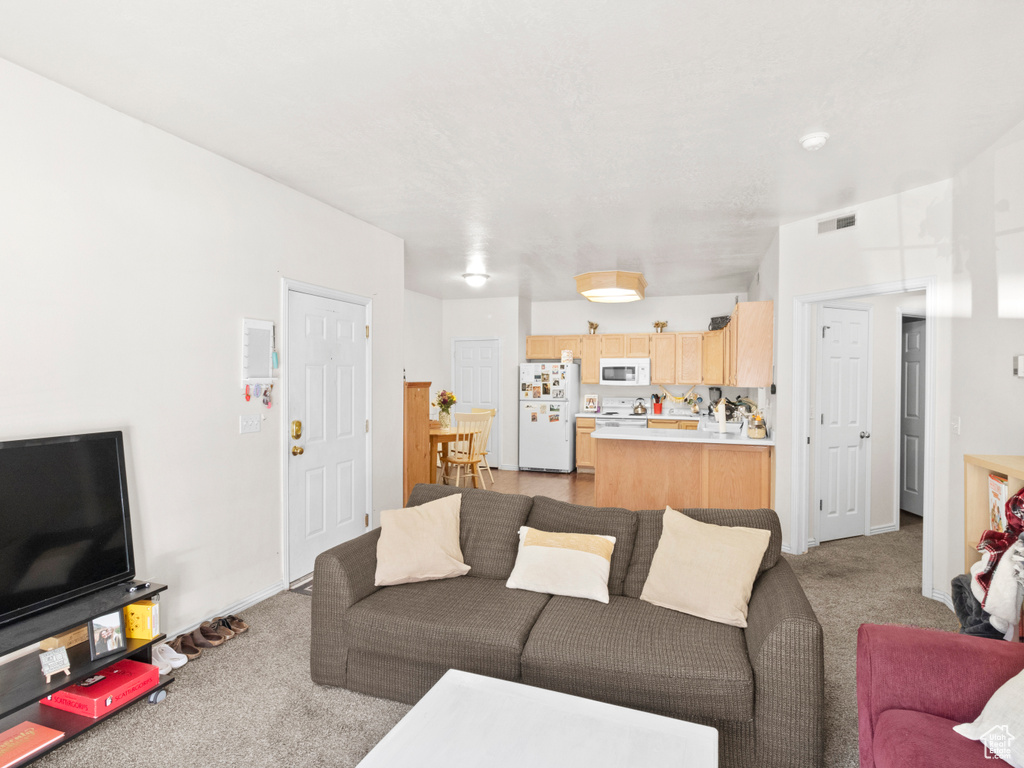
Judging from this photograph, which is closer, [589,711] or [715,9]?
[589,711]

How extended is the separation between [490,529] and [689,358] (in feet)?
17.8

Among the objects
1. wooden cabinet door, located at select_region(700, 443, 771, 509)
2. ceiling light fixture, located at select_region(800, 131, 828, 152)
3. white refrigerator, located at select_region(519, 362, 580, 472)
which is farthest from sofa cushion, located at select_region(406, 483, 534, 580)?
white refrigerator, located at select_region(519, 362, 580, 472)

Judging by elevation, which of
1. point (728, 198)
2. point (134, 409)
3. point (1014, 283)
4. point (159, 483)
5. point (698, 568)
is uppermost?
point (728, 198)

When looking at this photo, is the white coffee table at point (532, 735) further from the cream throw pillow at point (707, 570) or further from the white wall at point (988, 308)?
the white wall at point (988, 308)

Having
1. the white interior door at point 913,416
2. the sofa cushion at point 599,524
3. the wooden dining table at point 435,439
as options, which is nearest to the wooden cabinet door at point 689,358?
the white interior door at point 913,416

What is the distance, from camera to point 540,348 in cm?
813

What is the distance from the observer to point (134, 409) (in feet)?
8.72

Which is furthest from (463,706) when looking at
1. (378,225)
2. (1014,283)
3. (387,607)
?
(378,225)

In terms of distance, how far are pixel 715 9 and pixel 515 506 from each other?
2.22 m

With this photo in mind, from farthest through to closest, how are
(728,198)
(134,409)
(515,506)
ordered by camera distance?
(728,198)
(515,506)
(134,409)

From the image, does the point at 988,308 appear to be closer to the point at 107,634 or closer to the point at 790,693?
the point at 790,693

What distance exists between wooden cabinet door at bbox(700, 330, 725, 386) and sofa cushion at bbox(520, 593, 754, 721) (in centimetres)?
543

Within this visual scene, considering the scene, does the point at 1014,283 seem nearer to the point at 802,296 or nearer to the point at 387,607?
the point at 802,296

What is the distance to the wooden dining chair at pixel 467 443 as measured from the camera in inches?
250
